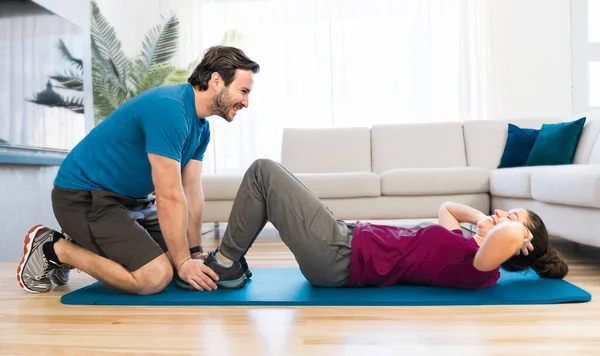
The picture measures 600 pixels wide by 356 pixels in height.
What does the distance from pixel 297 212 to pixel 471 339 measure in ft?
2.20

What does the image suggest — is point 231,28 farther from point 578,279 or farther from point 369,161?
point 578,279

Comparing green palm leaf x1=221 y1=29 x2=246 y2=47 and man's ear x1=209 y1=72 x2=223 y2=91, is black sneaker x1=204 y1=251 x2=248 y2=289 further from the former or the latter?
green palm leaf x1=221 y1=29 x2=246 y2=47

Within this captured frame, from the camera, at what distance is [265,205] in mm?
1763

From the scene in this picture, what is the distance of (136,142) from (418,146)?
2812 millimetres

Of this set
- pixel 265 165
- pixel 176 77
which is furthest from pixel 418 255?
pixel 176 77

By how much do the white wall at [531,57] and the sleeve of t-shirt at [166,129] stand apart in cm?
429

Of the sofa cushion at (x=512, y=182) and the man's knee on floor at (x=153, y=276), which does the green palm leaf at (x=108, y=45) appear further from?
the sofa cushion at (x=512, y=182)

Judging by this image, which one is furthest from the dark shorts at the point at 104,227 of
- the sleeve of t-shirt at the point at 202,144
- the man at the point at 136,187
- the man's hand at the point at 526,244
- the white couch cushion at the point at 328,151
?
the white couch cushion at the point at 328,151

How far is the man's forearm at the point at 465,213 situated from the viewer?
1958 mm

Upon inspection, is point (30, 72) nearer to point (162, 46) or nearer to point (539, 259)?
point (162, 46)

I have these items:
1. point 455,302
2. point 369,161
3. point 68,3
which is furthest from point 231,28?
point 455,302

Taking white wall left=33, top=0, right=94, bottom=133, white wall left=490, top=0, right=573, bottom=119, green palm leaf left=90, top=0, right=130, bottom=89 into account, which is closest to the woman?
white wall left=33, top=0, right=94, bottom=133

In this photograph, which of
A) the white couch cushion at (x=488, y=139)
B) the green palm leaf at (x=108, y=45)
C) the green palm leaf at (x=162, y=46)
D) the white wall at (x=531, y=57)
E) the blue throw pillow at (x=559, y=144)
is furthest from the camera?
the white wall at (x=531, y=57)

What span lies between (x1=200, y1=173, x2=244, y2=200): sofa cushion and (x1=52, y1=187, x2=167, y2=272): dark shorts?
164 centimetres
